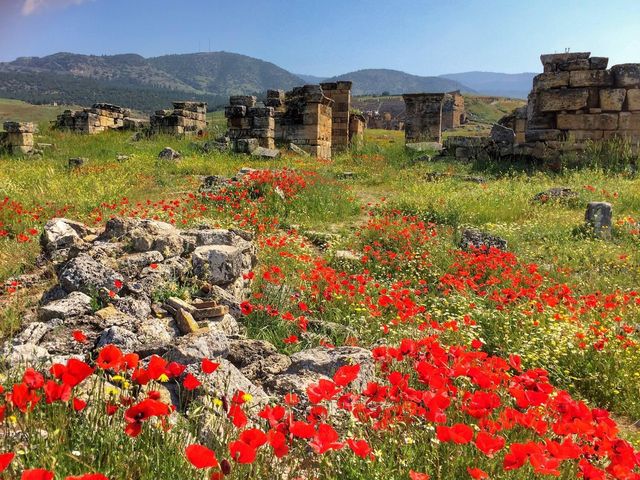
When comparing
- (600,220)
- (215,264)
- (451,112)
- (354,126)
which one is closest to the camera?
(215,264)

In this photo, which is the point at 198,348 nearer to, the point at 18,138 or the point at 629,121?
the point at 629,121

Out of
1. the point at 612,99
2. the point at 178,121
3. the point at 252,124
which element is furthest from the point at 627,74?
the point at 178,121

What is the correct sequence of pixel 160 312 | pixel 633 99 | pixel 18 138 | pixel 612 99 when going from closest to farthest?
1. pixel 160 312
2. pixel 633 99
3. pixel 612 99
4. pixel 18 138

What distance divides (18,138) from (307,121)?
10437mm

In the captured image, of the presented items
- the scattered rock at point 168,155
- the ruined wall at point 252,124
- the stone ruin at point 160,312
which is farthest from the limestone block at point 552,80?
the stone ruin at point 160,312

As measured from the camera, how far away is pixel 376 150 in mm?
19266

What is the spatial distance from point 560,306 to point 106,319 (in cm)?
443

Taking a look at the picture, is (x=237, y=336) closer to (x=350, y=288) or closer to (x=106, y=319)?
(x=106, y=319)

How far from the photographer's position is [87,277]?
421 cm

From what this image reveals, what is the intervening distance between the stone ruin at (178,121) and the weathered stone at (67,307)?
748 inches

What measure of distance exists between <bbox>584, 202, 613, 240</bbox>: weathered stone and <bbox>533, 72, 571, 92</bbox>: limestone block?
7.75 metres

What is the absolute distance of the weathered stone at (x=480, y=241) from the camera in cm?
763

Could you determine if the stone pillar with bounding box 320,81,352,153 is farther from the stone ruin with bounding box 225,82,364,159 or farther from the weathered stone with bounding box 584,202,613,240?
the weathered stone with bounding box 584,202,613,240

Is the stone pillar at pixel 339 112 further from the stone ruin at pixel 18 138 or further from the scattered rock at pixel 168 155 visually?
the stone ruin at pixel 18 138
